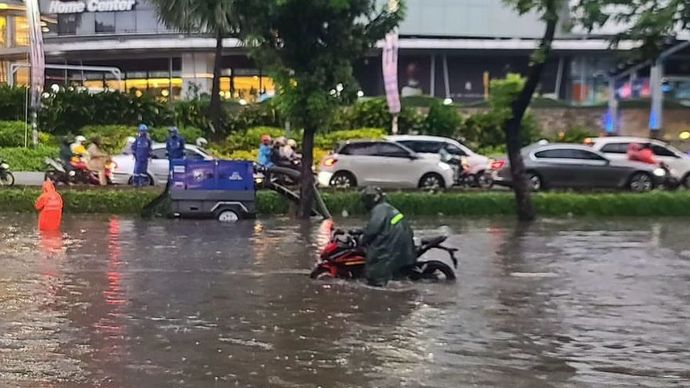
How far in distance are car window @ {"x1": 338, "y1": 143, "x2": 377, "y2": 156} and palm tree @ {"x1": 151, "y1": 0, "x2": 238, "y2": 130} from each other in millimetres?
4426

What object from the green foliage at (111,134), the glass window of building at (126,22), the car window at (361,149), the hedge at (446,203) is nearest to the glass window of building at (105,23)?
the glass window of building at (126,22)

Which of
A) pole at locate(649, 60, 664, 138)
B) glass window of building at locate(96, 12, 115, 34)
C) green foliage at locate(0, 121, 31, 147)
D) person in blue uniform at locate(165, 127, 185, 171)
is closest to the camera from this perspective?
person in blue uniform at locate(165, 127, 185, 171)

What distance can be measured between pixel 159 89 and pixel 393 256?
39.0 meters

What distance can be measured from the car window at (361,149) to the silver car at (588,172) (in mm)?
3288

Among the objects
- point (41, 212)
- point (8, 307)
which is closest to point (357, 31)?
point (41, 212)

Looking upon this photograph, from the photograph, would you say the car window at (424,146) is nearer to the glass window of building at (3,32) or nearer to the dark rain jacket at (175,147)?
the dark rain jacket at (175,147)

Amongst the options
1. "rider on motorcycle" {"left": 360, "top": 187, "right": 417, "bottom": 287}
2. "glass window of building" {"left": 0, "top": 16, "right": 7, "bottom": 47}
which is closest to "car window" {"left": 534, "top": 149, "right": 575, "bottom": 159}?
"rider on motorcycle" {"left": 360, "top": 187, "right": 417, "bottom": 287}

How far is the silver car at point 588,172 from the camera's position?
27562mm

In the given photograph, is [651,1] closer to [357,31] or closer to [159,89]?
[357,31]

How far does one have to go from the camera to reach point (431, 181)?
27.3 metres

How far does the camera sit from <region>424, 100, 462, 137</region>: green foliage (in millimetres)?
38594

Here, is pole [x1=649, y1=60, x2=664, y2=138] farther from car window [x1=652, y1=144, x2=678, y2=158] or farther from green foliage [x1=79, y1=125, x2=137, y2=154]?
green foliage [x1=79, y1=125, x2=137, y2=154]

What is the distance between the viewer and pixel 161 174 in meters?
28.1

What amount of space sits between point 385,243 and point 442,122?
2613 centimetres
